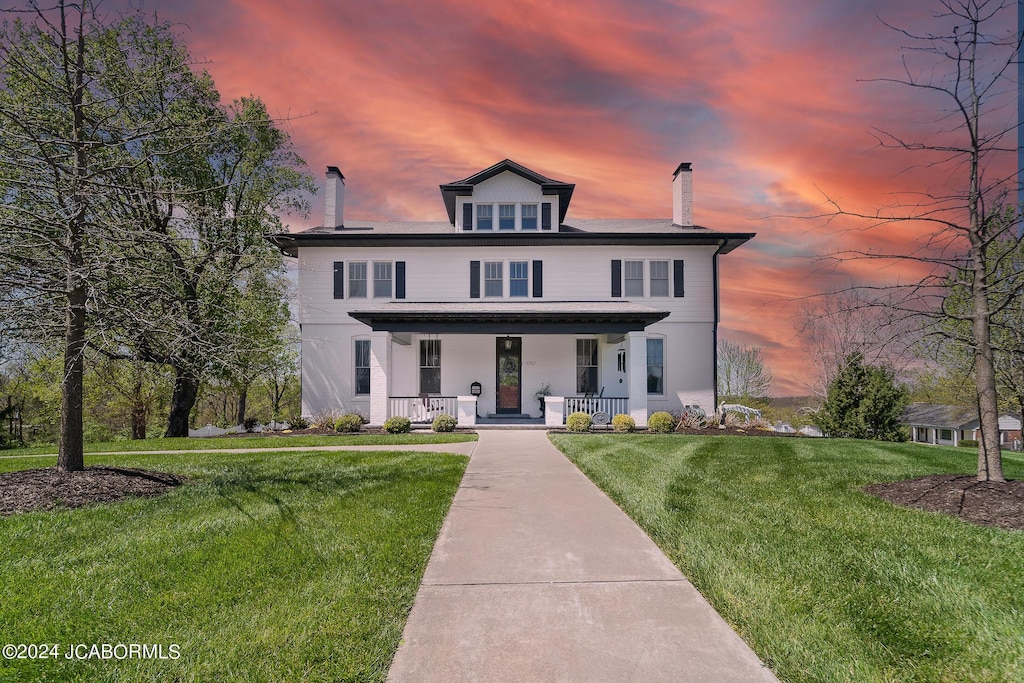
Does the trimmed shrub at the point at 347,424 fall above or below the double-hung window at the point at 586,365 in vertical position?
below

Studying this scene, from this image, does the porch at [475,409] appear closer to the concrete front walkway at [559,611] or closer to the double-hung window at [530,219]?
the double-hung window at [530,219]

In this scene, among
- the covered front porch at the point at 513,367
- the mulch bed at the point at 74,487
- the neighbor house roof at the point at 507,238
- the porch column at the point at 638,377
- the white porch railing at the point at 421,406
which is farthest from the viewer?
the neighbor house roof at the point at 507,238

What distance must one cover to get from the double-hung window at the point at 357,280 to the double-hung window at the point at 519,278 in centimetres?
527

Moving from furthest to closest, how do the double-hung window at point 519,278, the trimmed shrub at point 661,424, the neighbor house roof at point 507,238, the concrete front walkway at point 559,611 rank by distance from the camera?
the double-hung window at point 519,278, the neighbor house roof at point 507,238, the trimmed shrub at point 661,424, the concrete front walkway at point 559,611

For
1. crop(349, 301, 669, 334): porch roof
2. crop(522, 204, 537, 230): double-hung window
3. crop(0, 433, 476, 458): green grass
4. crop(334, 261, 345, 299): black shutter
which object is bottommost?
crop(0, 433, 476, 458): green grass

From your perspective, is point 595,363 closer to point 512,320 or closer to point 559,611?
point 512,320

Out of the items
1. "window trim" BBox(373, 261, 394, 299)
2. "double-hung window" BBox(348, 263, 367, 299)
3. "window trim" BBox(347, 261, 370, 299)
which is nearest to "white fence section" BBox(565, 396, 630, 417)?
"window trim" BBox(373, 261, 394, 299)

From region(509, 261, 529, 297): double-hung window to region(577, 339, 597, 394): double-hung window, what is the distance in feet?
8.85

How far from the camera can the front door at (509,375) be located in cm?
1828

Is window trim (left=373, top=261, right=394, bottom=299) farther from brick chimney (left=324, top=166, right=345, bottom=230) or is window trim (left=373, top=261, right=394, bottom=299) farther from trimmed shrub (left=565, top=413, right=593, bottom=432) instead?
trimmed shrub (left=565, top=413, right=593, bottom=432)

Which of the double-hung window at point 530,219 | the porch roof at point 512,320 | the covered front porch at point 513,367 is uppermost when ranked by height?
the double-hung window at point 530,219

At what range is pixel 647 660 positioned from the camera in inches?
120

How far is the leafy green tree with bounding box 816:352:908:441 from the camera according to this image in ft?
51.7

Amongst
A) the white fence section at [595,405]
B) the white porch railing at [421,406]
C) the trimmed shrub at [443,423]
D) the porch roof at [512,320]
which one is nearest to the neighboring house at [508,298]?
the white fence section at [595,405]
